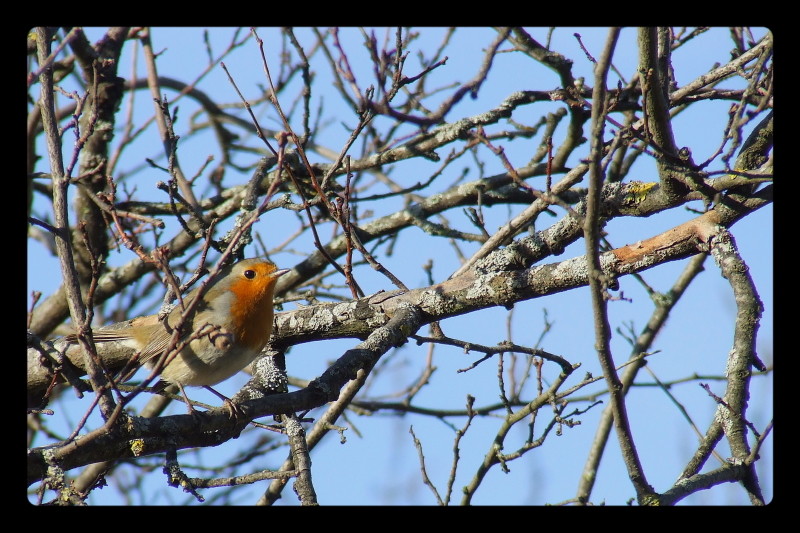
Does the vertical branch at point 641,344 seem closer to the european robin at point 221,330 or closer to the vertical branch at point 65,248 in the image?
the european robin at point 221,330

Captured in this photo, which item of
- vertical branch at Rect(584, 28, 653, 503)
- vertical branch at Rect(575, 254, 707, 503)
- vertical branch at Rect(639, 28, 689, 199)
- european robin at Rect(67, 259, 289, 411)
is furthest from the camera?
vertical branch at Rect(575, 254, 707, 503)

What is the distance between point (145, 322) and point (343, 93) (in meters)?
→ 2.31

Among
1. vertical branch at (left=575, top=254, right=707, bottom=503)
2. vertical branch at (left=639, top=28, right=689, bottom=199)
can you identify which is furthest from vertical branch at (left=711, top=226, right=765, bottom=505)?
vertical branch at (left=575, top=254, right=707, bottom=503)

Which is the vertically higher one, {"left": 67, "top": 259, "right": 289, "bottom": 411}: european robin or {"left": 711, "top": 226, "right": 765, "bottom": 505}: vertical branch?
{"left": 67, "top": 259, "right": 289, "bottom": 411}: european robin

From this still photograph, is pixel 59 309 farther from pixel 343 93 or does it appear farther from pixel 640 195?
pixel 640 195

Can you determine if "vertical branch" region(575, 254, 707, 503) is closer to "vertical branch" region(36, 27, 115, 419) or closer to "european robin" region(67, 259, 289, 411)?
"european robin" region(67, 259, 289, 411)

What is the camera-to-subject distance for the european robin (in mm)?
4402

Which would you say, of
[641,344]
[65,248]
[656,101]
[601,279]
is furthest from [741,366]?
[65,248]

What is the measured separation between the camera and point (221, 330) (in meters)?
4.41

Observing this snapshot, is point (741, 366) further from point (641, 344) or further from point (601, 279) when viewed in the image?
point (641, 344)

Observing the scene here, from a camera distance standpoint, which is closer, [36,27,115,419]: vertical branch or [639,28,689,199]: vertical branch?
[36,27,115,419]: vertical branch

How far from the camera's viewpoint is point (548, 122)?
6117mm
